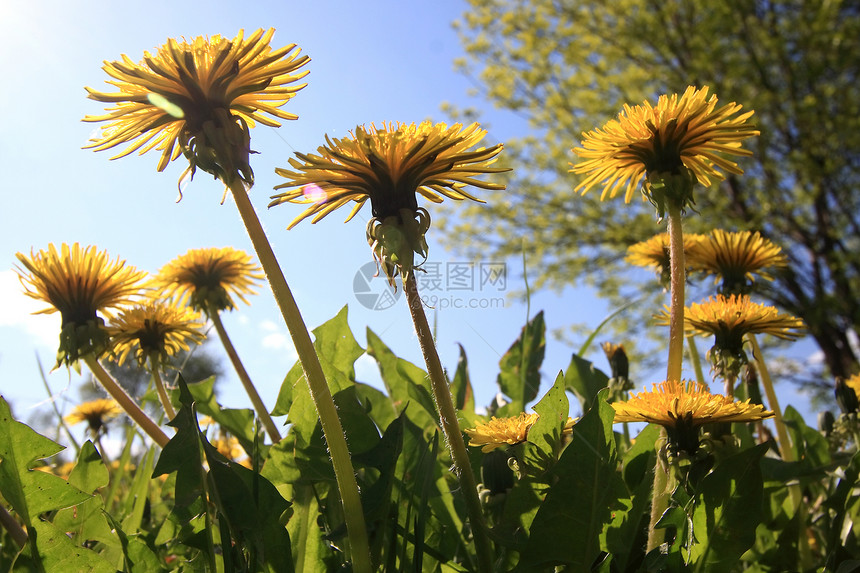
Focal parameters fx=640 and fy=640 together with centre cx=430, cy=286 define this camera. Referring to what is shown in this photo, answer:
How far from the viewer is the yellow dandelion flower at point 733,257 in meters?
1.80

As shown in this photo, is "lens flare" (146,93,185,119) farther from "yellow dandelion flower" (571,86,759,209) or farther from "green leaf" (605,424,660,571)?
"green leaf" (605,424,660,571)

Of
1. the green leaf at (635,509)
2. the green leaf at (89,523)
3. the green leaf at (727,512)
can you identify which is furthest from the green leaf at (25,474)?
the green leaf at (727,512)

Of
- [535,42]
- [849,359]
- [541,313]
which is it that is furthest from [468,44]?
[541,313]

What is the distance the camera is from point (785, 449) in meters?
1.68

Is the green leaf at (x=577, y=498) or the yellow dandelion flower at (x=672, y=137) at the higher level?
the yellow dandelion flower at (x=672, y=137)

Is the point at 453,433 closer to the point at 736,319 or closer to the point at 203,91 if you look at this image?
the point at 203,91

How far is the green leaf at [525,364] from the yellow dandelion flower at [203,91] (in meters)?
1.10

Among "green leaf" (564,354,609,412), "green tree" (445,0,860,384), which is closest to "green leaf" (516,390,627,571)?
"green leaf" (564,354,609,412)

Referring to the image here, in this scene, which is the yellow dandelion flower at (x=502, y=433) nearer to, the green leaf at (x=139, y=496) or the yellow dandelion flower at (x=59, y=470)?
the green leaf at (x=139, y=496)

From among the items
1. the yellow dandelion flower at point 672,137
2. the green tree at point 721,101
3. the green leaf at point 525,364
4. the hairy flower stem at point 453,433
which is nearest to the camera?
the hairy flower stem at point 453,433

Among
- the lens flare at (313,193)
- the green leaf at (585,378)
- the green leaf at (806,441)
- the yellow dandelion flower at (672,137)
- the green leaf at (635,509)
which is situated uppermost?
the yellow dandelion flower at (672,137)

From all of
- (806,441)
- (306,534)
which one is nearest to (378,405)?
(306,534)

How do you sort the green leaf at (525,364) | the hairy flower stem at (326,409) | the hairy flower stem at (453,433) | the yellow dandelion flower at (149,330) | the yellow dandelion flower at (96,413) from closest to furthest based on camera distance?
the hairy flower stem at (326,409), the hairy flower stem at (453,433), the yellow dandelion flower at (149,330), the green leaf at (525,364), the yellow dandelion flower at (96,413)

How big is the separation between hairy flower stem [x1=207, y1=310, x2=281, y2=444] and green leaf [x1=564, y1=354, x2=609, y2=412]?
81 cm
